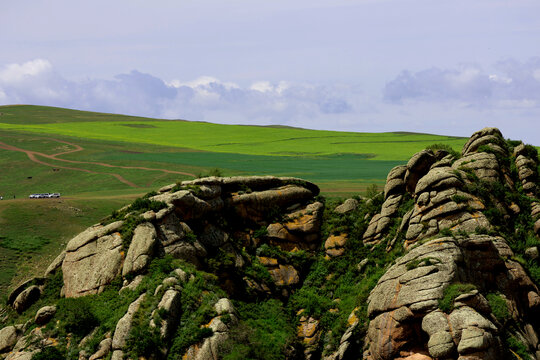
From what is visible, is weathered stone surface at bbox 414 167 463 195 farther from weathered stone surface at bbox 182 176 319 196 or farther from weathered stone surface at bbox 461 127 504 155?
weathered stone surface at bbox 182 176 319 196

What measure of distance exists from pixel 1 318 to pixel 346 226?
3952 centimetres

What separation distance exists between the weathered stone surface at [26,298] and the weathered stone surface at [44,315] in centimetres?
489

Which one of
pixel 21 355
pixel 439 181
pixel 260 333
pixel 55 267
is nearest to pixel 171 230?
pixel 55 267

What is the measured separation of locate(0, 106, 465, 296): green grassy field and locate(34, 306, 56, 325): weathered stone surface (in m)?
18.6

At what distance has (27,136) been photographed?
18050 cm

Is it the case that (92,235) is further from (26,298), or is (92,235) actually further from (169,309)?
(169,309)

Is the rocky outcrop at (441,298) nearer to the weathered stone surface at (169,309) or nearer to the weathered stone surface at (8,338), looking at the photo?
the weathered stone surface at (169,309)

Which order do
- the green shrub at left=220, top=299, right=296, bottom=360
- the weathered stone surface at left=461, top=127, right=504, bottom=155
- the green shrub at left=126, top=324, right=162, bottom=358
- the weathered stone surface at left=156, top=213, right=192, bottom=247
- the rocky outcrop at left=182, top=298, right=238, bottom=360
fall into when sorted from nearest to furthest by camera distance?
the green shrub at left=126, top=324, right=162, bottom=358
the rocky outcrop at left=182, top=298, right=238, bottom=360
the green shrub at left=220, top=299, right=296, bottom=360
the weathered stone surface at left=156, top=213, right=192, bottom=247
the weathered stone surface at left=461, top=127, right=504, bottom=155

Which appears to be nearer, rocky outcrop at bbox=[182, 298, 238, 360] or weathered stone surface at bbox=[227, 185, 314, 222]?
rocky outcrop at bbox=[182, 298, 238, 360]

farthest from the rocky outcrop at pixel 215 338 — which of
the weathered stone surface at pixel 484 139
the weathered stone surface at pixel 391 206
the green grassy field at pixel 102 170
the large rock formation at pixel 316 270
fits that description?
the weathered stone surface at pixel 484 139

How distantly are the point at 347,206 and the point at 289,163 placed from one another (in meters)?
83.5

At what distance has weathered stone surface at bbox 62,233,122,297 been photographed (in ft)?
165

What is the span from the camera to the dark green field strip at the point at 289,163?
420 feet

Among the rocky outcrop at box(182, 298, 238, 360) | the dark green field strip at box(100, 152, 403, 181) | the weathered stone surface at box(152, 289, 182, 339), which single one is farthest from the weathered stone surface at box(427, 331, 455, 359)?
the dark green field strip at box(100, 152, 403, 181)
